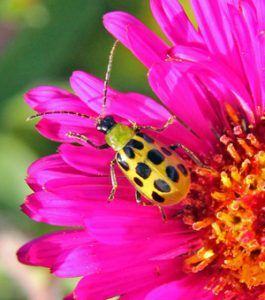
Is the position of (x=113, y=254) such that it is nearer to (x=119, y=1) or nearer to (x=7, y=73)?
(x=7, y=73)

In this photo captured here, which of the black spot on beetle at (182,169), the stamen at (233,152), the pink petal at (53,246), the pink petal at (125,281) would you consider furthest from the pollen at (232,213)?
the pink petal at (53,246)

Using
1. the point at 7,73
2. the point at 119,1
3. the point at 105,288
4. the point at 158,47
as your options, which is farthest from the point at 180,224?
the point at 119,1

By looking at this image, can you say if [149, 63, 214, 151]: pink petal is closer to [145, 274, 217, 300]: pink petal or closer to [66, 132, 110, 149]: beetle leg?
[66, 132, 110, 149]: beetle leg

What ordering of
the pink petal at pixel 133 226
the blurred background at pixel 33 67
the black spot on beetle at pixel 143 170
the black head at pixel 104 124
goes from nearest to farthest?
the pink petal at pixel 133 226
the black spot on beetle at pixel 143 170
the black head at pixel 104 124
the blurred background at pixel 33 67

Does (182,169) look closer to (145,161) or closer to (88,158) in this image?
(145,161)

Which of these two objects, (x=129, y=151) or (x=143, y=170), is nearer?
(x=143, y=170)

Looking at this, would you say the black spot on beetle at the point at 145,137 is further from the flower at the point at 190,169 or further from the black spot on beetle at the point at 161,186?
the black spot on beetle at the point at 161,186

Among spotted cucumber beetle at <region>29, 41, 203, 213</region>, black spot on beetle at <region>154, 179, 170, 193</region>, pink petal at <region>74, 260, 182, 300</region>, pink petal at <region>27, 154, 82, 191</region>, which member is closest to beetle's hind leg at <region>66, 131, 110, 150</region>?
spotted cucumber beetle at <region>29, 41, 203, 213</region>

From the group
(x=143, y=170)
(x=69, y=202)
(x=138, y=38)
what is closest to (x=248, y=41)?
(x=138, y=38)
